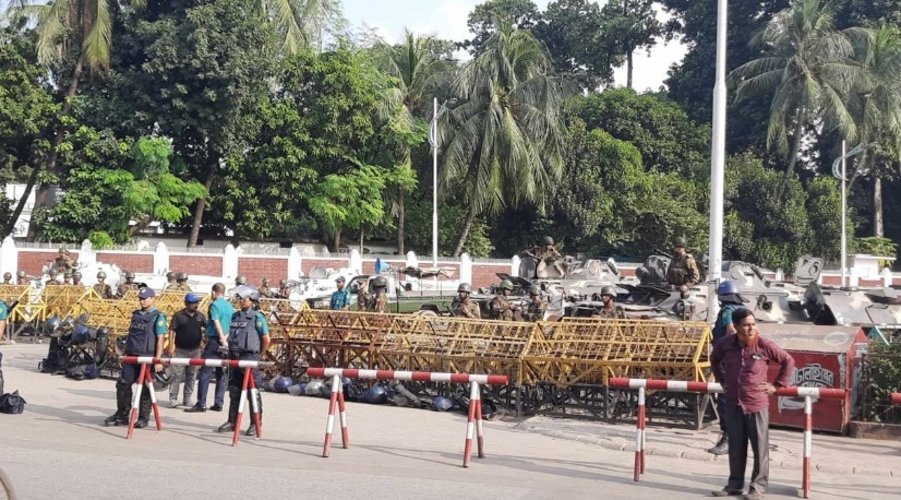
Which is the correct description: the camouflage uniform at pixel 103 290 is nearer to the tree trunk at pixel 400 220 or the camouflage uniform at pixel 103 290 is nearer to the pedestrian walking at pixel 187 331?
the pedestrian walking at pixel 187 331

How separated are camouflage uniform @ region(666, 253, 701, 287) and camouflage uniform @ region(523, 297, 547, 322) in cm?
272

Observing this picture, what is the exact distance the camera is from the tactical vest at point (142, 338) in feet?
42.1

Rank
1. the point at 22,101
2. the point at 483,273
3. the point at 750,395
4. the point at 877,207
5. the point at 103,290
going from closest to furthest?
the point at 750,395, the point at 103,290, the point at 22,101, the point at 483,273, the point at 877,207

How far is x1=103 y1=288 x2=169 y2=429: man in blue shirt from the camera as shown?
12805mm

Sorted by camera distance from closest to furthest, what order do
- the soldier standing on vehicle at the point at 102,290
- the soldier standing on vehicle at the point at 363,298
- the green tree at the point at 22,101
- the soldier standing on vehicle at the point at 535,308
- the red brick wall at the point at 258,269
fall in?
the soldier standing on vehicle at the point at 535,308 → the soldier standing on vehicle at the point at 363,298 → the soldier standing on vehicle at the point at 102,290 → the red brick wall at the point at 258,269 → the green tree at the point at 22,101

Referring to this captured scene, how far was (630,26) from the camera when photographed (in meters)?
69.9

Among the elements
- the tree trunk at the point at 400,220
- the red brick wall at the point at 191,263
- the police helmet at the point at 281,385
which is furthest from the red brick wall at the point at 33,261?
the police helmet at the point at 281,385

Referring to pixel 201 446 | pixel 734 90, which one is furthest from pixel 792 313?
pixel 734 90

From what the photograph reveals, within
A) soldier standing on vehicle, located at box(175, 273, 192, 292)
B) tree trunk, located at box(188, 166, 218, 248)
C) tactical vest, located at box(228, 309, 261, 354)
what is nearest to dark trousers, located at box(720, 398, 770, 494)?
tactical vest, located at box(228, 309, 261, 354)

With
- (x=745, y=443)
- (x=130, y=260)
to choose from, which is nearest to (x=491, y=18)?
(x=130, y=260)

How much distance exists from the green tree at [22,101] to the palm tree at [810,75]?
3300 cm

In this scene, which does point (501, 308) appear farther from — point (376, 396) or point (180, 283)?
point (180, 283)

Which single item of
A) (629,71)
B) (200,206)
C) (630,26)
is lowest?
(200,206)

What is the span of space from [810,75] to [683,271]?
35.5 m
